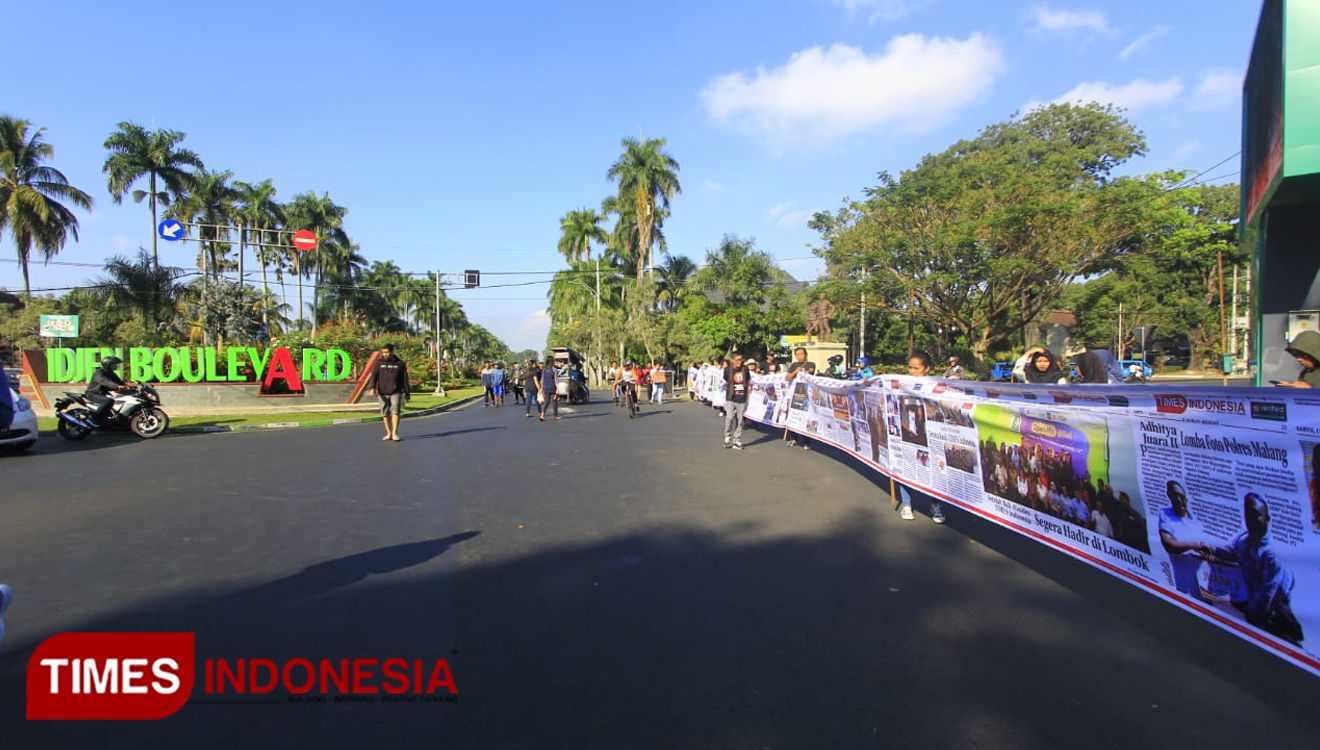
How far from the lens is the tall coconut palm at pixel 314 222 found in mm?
A: 53188

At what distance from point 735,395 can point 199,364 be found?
63.8ft

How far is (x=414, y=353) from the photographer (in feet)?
140

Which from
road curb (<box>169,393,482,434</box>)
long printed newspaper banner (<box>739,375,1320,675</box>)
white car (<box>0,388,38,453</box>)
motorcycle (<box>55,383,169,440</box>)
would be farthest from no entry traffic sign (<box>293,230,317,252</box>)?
long printed newspaper banner (<box>739,375,1320,675</box>)

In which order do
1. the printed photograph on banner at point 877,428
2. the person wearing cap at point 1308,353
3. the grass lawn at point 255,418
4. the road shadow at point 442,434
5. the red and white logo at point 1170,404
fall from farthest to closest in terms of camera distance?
1. the grass lawn at point 255,418
2. the road shadow at point 442,434
3. the printed photograph on banner at point 877,428
4. the person wearing cap at point 1308,353
5. the red and white logo at point 1170,404

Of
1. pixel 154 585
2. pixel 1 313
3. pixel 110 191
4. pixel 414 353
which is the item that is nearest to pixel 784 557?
pixel 154 585

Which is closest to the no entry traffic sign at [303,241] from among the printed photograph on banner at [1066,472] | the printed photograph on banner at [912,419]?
the printed photograph on banner at [912,419]

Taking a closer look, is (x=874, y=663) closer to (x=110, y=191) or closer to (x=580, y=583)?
(x=580, y=583)

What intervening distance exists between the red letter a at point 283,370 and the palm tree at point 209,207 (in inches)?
745

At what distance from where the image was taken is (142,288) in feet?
98.8

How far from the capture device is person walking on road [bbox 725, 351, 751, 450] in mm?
11617

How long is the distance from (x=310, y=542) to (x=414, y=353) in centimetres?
3908

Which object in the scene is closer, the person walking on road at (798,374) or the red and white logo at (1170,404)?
the red and white logo at (1170,404)

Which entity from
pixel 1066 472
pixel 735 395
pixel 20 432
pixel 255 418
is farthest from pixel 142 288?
pixel 1066 472

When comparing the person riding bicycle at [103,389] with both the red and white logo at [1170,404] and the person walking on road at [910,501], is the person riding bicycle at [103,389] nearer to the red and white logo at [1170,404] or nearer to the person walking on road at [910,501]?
the person walking on road at [910,501]
